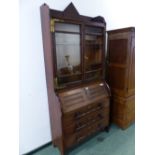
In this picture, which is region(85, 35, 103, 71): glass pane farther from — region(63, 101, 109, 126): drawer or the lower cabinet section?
the lower cabinet section

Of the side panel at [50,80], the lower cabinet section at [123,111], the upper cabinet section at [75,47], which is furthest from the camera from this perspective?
the lower cabinet section at [123,111]

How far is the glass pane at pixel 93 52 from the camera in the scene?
2.11 metres

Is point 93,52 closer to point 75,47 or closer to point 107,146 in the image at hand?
point 75,47

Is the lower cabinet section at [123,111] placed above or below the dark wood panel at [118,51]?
below

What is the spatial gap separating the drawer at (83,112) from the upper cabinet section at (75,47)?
37 centimetres

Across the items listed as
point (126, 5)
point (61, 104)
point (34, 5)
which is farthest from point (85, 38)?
point (126, 5)

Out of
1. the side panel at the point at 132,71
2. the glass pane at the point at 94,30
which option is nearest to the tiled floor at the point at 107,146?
the side panel at the point at 132,71

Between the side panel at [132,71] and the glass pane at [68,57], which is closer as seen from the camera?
the glass pane at [68,57]

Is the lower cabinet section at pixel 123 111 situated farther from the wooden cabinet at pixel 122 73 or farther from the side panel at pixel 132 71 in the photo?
the side panel at pixel 132 71

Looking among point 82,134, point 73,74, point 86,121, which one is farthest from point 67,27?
point 82,134

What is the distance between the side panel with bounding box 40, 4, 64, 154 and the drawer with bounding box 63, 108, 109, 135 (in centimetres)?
13

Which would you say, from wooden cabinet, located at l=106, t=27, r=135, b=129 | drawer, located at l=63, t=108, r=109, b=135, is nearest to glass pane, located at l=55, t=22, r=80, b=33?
wooden cabinet, located at l=106, t=27, r=135, b=129

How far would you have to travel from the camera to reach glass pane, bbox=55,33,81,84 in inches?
71.7
